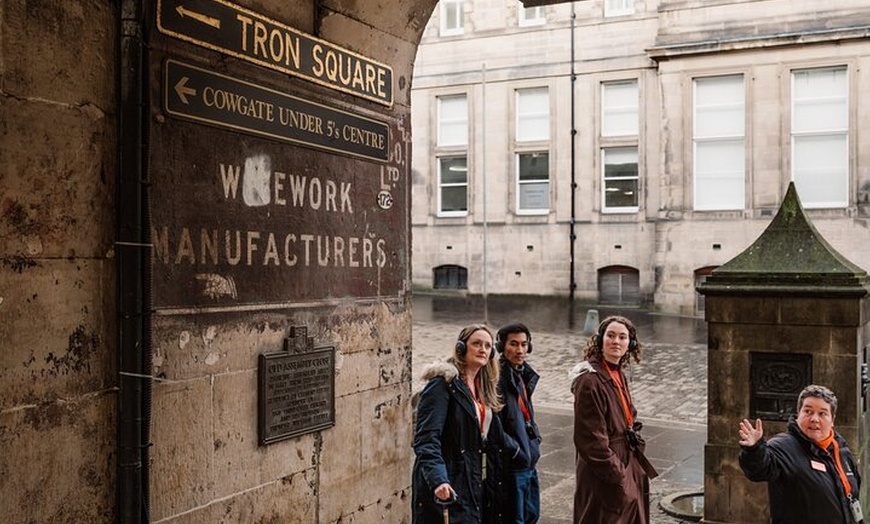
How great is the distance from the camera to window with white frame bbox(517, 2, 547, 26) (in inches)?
1150

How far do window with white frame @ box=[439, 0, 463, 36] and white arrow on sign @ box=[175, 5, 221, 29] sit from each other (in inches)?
1067

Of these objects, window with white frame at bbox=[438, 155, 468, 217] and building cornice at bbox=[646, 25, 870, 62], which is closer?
building cornice at bbox=[646, 25, 870, 62]

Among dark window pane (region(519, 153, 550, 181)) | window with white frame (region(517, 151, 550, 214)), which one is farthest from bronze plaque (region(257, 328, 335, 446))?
dark window pane (region(519, 153, 550, 181))

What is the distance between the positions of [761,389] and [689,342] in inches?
520

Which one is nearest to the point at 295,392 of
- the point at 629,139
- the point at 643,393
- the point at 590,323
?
the point at 643,393

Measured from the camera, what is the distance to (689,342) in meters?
19.8

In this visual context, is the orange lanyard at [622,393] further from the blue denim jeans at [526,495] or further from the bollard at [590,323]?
the bollard at [590,323]

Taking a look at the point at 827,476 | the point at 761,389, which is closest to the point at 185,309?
the point at 827,476

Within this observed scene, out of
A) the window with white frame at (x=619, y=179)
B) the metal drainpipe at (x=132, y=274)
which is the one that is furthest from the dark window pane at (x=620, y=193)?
the metal drainpipe at (x=132, y=274)

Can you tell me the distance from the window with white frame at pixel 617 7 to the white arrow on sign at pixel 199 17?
83.1 feet

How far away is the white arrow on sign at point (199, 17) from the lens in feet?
14.0

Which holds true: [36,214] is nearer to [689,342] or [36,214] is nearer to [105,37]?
[105,37]

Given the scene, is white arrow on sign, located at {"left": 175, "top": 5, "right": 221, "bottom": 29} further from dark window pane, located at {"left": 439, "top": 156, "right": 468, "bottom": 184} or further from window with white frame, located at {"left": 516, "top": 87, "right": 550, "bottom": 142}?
dark window pane, located at {"left": 439, "top": 156, "right": 468, "bottom": 184}

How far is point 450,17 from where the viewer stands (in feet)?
102
